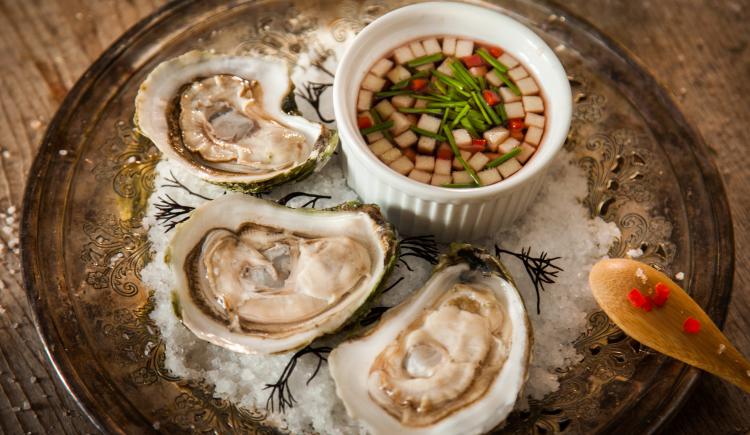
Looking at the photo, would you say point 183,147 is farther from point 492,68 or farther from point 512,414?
point 512,414

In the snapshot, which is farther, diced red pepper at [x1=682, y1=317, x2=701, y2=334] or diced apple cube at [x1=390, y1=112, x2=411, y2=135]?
diced apple cube at [x1=390, y1=112, x2=411, y2=135]

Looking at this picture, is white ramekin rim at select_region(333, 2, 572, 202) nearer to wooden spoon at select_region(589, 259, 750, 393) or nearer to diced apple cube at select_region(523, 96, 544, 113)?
diced apple cube at select_region(523, 96, 544, 113)

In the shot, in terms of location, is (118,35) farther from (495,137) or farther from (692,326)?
(692,326)

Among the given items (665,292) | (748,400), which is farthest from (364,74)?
(748,400)

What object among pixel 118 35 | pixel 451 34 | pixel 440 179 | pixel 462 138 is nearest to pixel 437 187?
pixel 440 179

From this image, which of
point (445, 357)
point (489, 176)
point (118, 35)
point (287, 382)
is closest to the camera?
point (445, 357)

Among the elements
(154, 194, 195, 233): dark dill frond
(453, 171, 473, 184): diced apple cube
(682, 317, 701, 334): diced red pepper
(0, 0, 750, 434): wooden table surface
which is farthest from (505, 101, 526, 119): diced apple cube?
(154, 194, 195, 233): dark dill frond
